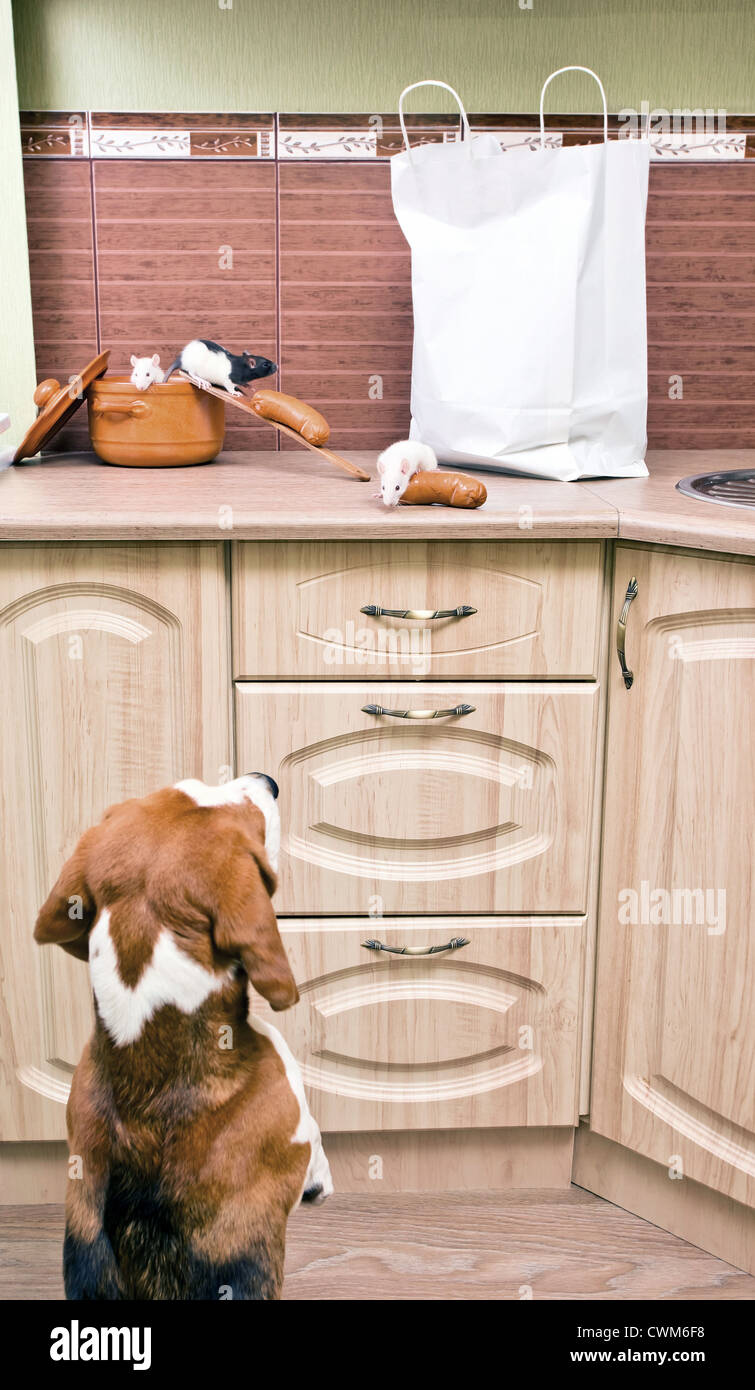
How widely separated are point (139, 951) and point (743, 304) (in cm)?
169

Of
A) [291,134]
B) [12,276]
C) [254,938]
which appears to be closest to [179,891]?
[254,938]

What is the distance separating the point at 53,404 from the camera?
1.67 m

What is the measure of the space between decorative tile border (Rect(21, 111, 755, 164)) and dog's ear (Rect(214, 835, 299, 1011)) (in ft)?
5.00

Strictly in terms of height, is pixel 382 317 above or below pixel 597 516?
above

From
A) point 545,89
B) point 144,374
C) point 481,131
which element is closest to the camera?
point 144,374

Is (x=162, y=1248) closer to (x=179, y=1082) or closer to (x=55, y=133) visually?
(x=179, y=1082)

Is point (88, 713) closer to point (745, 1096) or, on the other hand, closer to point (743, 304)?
point (745, 1096)

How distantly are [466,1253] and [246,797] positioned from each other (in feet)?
3.45

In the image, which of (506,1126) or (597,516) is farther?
(506,1126)

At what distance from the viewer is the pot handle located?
168 cm

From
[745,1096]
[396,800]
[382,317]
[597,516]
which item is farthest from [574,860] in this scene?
[382,317]

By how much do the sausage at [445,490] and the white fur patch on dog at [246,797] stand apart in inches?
28.0
